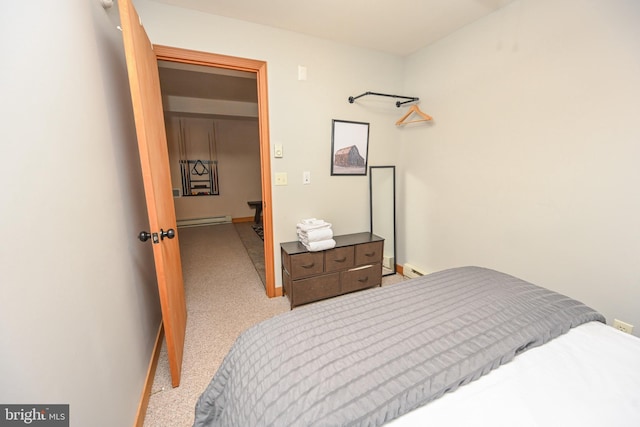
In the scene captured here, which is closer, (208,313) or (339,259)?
(208,313)

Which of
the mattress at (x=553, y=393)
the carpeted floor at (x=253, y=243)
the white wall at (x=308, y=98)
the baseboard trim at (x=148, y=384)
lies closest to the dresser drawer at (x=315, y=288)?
the white wall at (x=308, y=98)

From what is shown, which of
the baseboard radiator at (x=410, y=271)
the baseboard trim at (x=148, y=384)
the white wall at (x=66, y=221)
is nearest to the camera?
the white wall at (x=66, y=221)

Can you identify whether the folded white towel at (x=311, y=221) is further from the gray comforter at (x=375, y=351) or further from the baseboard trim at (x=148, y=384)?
the baseboard trim at (x=148, y=384)

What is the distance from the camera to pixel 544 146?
65.4 inches

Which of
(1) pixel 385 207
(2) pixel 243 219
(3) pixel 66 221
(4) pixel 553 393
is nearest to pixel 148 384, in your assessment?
(3) pixel 66 221

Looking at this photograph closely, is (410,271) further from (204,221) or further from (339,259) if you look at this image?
(204,221)

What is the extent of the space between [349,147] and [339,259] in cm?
117

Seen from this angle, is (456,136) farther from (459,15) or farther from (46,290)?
(46,290)

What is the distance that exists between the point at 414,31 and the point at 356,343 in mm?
2567

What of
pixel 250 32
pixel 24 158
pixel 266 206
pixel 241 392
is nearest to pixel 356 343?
pixel 241 392

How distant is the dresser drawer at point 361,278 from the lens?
2.40 meters

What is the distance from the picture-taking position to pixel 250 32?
79.0 inches

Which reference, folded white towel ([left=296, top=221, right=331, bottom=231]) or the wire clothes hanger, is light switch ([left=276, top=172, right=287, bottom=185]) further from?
the wire clothes hanger

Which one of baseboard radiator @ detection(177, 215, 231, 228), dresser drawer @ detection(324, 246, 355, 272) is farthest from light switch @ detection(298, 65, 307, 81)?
baseboard radiator @ detection(177, 215, 231, 228)
